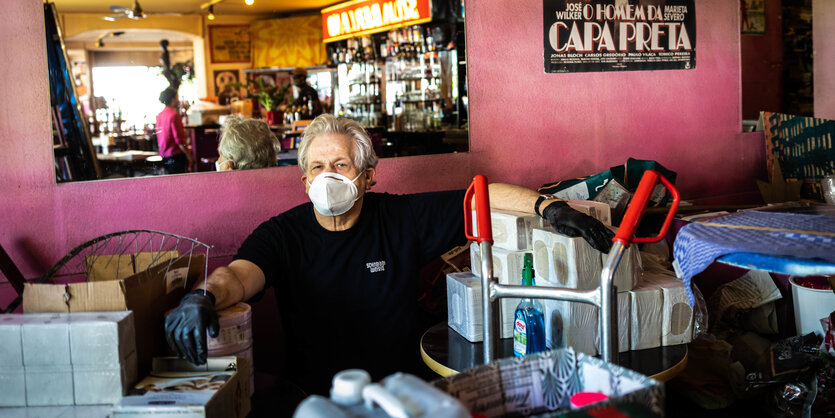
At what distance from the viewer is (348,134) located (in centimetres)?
277

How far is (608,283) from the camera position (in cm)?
161

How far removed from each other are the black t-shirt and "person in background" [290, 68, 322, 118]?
1512 millimetres

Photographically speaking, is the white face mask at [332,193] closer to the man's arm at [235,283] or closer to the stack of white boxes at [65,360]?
the man's arm at [235,283]

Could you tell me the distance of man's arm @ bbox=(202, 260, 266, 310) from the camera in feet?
7.36

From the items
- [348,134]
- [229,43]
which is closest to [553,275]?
[348,134]

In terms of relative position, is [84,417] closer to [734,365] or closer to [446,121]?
[446,121]

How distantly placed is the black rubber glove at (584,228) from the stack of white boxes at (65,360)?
51.3 inches

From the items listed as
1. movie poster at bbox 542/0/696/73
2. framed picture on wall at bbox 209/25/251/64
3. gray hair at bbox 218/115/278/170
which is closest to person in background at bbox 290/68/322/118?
framed picture on wall at bbox 209/25/251/64

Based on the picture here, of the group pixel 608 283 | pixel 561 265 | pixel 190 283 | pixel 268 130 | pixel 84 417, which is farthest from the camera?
pixel 268 130

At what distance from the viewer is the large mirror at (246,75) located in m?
3.12

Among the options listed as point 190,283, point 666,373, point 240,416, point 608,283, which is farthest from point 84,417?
point 666,373

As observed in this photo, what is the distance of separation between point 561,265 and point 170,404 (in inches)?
47.3

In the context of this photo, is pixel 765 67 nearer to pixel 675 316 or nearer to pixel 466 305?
pixel 675 316

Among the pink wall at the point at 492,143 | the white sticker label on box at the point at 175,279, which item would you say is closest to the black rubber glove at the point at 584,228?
the white sticker label on box at the point at 175,279
